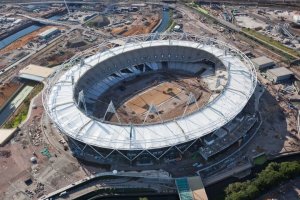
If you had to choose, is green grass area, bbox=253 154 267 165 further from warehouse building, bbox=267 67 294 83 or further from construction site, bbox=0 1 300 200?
warehouse building, bbox=267 67 294 83

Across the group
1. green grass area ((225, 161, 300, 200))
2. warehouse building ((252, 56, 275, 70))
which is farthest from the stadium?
green grass area ((225, 161, 300, 200))

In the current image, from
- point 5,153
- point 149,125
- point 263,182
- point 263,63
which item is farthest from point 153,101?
point 5,153

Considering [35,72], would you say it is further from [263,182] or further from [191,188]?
[263,182]

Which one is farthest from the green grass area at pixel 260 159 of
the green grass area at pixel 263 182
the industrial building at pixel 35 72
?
the industrial building at pixel 35 72

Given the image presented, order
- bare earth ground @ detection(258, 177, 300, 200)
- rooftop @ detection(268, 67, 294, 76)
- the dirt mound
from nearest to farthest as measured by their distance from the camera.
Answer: bare earth ground @ detection(258, 177, 300, 200), the dirt mound, rooftop @ detection(268, 67, 294, 76)

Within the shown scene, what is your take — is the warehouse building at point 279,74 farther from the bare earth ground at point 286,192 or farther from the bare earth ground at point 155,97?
the bare earth ground at point 286,192

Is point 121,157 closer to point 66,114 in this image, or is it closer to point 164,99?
point 66,114

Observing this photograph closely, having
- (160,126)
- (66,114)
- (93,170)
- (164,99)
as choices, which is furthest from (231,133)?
(66,114)
